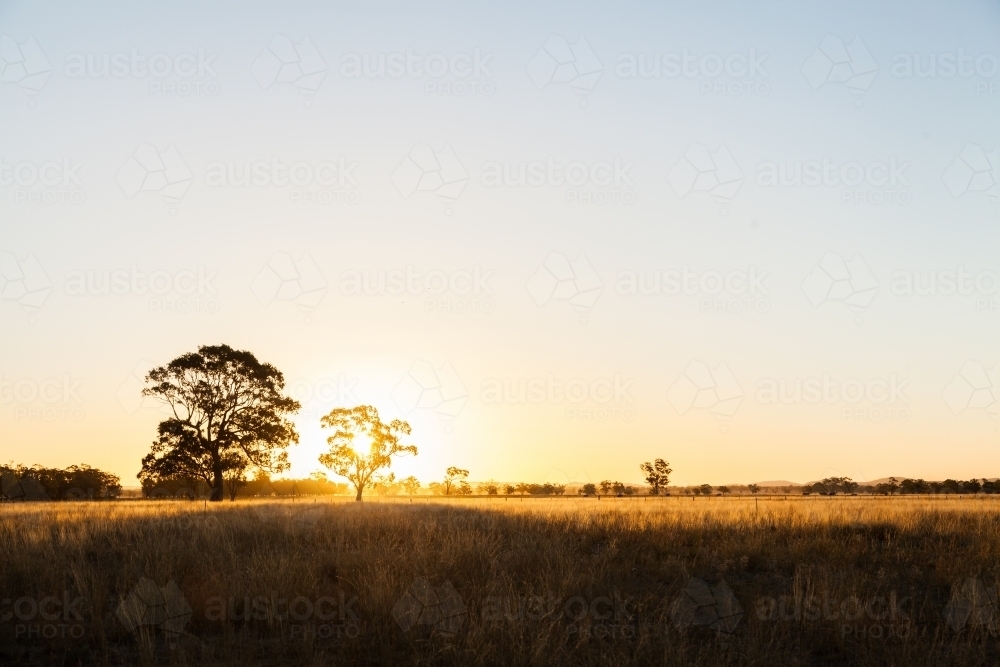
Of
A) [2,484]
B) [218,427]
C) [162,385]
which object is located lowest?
[2,484]

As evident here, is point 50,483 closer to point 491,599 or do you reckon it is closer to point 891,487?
point 491,599

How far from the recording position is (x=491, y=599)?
26.0 ft

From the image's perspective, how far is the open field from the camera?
274 inches

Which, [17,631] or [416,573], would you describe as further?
[416,573]

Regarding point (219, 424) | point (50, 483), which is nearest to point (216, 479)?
point (219, 424)

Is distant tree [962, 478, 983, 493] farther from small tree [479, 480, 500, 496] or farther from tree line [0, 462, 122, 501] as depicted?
tree line [0, 462, 122, 501]

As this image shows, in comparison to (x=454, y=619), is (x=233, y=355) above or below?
above

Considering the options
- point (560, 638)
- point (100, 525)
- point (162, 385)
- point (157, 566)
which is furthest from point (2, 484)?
point (560, 638)

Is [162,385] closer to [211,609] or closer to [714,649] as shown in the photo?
[211,609]

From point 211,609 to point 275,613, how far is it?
83 cm

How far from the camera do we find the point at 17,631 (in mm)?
7391

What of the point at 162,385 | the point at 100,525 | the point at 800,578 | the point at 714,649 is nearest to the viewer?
the point at 714,649

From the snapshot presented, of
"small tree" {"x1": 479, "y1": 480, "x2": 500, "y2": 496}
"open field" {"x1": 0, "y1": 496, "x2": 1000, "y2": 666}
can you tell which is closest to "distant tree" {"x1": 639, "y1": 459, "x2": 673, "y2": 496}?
"small tree" {"x1": 479, "y1": 480, "x2": 500, "y2": 496}

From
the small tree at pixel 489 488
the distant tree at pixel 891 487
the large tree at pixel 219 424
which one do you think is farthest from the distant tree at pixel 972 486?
the large tree at pixel 219 424
